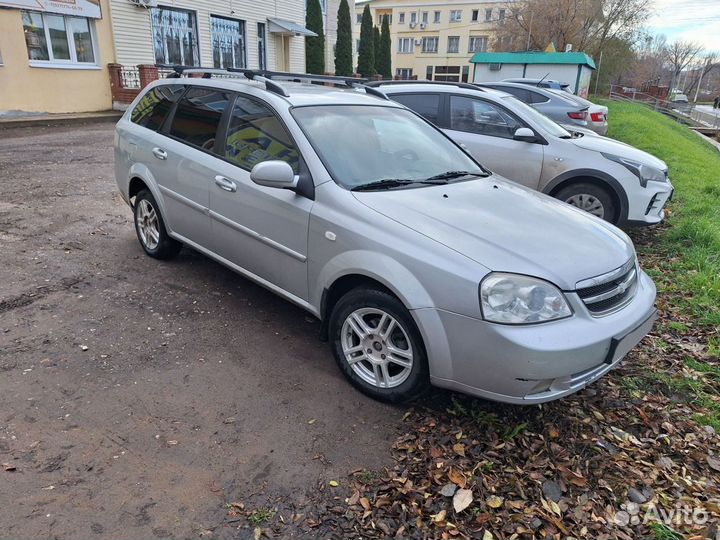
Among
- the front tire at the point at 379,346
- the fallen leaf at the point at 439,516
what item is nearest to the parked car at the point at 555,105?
the front tire at the point at 379,346

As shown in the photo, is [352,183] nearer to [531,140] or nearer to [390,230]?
[390,230]

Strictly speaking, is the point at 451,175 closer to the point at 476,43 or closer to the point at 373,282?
the point at 373,282

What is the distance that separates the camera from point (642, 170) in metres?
6.00

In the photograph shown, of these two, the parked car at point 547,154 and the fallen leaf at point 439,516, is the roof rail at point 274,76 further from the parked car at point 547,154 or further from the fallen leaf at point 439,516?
the fallen leaf at point 439,516

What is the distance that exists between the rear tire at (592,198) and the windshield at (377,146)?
2569mm

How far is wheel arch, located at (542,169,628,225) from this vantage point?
6.02 m

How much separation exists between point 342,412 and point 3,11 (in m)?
15.2

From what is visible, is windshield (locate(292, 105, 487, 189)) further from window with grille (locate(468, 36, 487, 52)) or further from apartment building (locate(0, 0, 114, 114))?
window with grille (locate(468, 36, 487, 52))

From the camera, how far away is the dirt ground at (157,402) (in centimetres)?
A: 246

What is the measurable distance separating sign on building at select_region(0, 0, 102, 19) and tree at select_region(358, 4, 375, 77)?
2050 centimetres

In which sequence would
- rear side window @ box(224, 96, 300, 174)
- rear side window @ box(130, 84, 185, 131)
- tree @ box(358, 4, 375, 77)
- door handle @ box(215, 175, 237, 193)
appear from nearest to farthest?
rear side window @ box(224, 96, 300, 174) → door handle @ box(215, 175, 237, 193) → rear side window @ box(130, 84, 185, 131) → tree @ box(358, 4, 375, 77)

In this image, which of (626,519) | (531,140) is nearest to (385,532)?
(626,519)

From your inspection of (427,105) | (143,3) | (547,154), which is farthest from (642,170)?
(143,3)

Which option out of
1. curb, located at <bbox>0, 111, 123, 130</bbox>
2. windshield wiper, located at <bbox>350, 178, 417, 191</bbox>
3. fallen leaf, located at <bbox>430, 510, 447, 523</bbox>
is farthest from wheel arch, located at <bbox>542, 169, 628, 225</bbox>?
curb, located at <bbox>0, 111, 123, 130</bbox>
